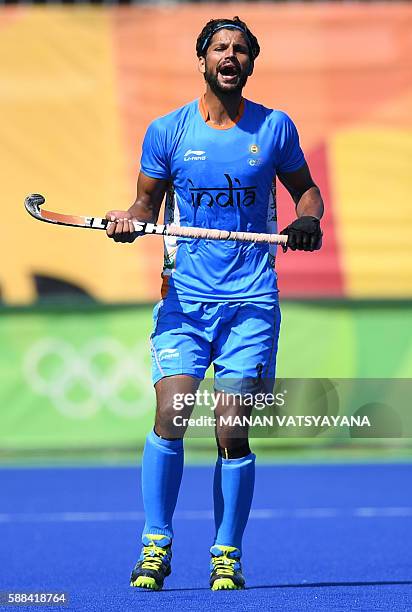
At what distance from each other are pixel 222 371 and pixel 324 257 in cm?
817

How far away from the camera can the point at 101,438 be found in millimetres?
12484

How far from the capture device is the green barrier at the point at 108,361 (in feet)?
40.7

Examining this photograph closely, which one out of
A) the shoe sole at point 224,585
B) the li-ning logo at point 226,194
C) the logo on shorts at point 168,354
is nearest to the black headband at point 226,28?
the li-ning logo at point 226,194

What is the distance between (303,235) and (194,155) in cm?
58

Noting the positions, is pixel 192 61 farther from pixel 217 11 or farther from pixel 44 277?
pixel 44 277

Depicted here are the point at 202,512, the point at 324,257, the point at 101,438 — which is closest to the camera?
the point at 202,512

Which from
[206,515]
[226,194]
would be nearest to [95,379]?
[206,515]

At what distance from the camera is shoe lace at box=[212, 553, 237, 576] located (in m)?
5.64

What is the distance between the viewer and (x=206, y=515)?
9.10 metres

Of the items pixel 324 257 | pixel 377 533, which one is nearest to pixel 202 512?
pixel 377 533

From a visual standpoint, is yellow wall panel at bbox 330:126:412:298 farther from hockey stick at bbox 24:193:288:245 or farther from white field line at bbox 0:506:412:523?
hockey stick at bbox 24:193:288:245

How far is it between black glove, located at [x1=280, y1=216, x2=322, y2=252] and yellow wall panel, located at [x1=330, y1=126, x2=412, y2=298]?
8182mm

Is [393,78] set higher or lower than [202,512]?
higher

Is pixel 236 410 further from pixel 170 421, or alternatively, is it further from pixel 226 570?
pixel 226 570
